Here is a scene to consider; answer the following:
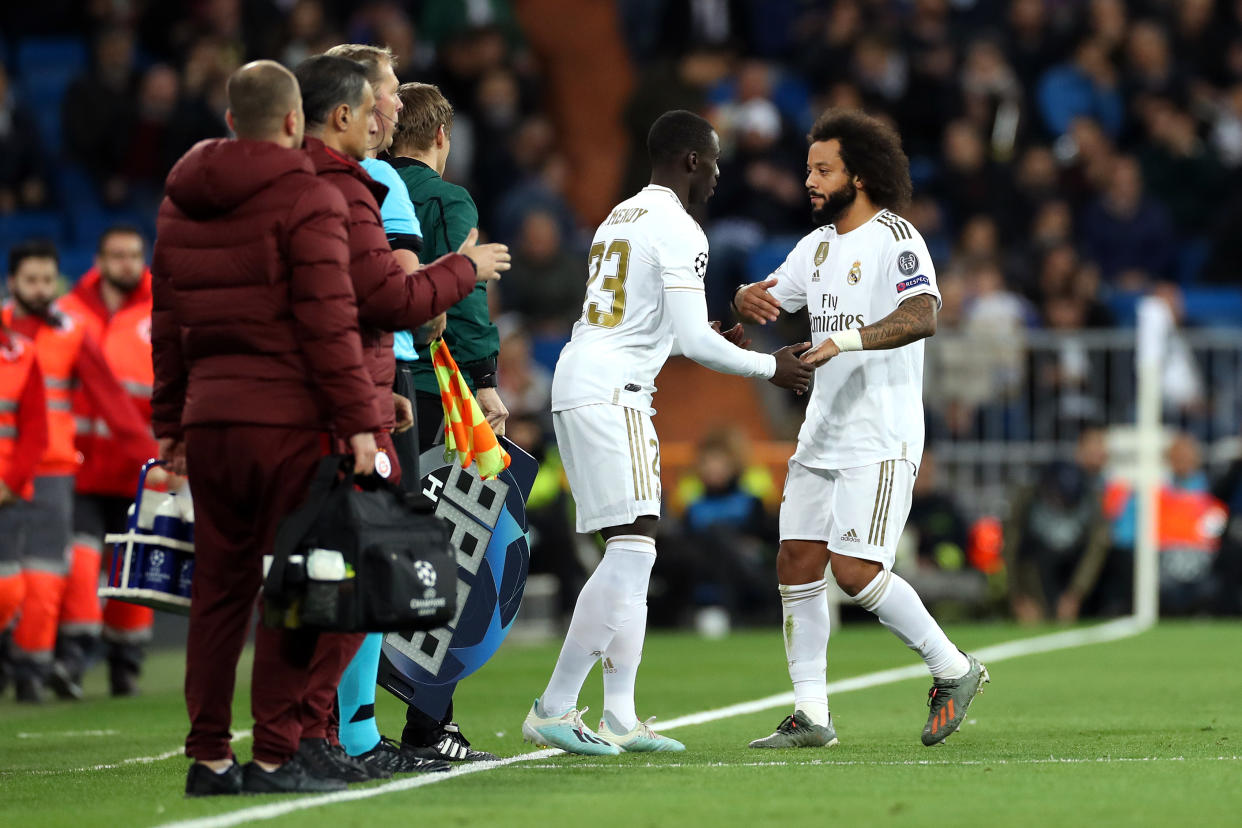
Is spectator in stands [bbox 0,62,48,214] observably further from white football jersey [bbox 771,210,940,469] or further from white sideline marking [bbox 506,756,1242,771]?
white sideline marking [bbox 506,756,1242,771]

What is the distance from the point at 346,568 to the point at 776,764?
1821 mm

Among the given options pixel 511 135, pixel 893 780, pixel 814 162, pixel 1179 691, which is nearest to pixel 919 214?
pixel 511 135

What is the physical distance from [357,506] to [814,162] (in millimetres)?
2752

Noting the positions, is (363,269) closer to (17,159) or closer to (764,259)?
(764,259)

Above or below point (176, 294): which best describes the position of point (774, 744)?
below

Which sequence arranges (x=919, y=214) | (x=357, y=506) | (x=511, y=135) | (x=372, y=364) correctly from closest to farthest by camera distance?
(x=357, y=506)
(x=372, y=364)
(x=919, y=214)
(x=511, y=135)

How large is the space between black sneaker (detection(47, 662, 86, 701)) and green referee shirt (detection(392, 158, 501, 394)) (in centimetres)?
451

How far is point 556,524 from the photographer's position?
1605 cm

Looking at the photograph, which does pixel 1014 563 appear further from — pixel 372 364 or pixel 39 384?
pixel 372 364

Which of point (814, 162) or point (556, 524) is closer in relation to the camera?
point (814, 162)

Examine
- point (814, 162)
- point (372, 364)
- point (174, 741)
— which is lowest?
point (174, 741)

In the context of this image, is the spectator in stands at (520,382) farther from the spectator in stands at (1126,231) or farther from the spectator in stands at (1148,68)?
the spectator in stands at (1148,68)

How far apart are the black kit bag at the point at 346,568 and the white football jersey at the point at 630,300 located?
1.40 metres

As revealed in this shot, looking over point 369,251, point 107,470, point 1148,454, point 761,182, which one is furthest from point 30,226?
point 369,251
